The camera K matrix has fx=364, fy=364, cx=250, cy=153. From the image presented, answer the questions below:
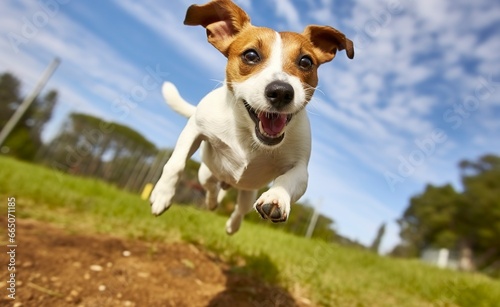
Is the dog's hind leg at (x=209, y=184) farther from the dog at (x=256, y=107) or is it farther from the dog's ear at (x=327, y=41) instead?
the dog's ear at (x=327, y=41)

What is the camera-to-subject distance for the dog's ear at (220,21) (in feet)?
9.76

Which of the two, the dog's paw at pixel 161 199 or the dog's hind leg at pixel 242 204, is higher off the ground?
the dog's hind leg at pixel 242 204

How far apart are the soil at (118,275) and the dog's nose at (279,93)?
7.07ft

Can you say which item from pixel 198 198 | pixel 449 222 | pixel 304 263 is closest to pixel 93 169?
pixel 198 198

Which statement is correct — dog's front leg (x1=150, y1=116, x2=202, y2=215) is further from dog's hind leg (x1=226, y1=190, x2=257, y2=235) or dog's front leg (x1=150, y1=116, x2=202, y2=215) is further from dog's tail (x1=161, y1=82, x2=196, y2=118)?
dog's tail (x1=161, y1=82, x2=196, y2=118)

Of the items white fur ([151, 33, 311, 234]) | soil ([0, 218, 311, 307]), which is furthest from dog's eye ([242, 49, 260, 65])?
soil ([0, 218, 311, 307])

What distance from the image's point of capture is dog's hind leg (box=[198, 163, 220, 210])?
4.20 metres

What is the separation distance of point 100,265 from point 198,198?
1028cm

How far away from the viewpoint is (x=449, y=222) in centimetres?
3328

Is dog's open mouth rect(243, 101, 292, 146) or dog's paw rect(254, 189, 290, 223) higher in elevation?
dog's open mouth rect(243, 101, 292, 146)

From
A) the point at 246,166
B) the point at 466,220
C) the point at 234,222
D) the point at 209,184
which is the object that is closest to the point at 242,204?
the point at 234,222

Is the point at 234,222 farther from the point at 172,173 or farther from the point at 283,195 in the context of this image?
the point at 283,195

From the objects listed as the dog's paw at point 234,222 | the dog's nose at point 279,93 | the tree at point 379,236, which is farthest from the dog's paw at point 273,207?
the tree at point 379,236

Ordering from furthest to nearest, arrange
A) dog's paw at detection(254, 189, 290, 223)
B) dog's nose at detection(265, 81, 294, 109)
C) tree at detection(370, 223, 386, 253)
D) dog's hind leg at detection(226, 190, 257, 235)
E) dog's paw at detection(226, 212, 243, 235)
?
tree at detection(370, 223, 386, 253), dog's paw at detection(226, 212, 243, 235), dog's hind leg at detection(226, 190, 257, 235), dog's nose at detection(265, 81, 294, 109), dog's paw at detection(254, 189, 290, 223)
